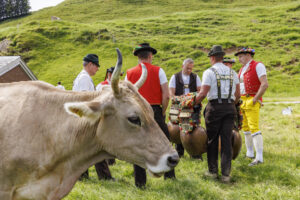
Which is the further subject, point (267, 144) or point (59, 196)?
point (267, 144)

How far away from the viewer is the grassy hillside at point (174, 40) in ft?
89.0

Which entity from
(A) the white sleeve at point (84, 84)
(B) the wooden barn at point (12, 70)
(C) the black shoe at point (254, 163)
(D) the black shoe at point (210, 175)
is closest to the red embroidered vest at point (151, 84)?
(A) the white sleeve at point (84, 84)

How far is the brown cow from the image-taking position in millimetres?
2869

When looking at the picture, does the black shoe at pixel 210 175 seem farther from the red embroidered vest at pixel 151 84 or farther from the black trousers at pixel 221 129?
the red embroidered vest at pixel 151 84

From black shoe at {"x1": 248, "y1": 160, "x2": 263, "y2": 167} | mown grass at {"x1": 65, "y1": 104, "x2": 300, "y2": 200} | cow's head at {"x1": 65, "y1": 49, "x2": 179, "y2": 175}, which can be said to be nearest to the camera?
cow's head at {"x1": 65, "y1": 49, "x2": 179, "y2": 175}

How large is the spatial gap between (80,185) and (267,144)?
5697mm

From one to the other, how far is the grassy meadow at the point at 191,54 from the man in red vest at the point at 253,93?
18.2 inches

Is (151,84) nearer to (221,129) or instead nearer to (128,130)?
(221,129)

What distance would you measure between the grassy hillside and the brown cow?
19.9 m

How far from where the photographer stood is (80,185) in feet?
16.7

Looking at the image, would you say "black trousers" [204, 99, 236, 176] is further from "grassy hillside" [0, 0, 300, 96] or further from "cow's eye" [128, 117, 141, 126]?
"grassy hillside" [0, 0, 300, 96]

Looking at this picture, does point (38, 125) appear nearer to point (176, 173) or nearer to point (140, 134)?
point (140, 134)

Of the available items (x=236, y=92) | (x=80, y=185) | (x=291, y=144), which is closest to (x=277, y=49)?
(x=291, y=144)

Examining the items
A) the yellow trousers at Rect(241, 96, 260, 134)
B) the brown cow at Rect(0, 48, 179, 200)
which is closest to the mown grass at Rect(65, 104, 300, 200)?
the yellow trousers at Rect(241, 96, 260, 134)
